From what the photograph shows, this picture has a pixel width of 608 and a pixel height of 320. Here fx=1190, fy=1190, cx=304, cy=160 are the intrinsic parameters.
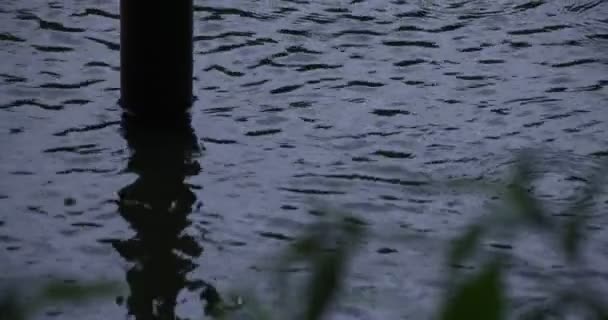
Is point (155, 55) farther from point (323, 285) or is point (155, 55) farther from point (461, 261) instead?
point (323, 285)

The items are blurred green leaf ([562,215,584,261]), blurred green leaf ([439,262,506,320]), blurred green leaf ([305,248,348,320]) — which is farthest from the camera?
blurred green leaf ([562,215,584,261])

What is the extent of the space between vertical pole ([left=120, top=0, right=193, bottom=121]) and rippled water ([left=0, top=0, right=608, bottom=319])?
0.16 metres

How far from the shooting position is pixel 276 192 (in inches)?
196

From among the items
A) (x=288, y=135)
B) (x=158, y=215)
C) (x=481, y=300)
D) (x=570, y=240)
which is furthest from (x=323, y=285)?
(x=288, y=135)

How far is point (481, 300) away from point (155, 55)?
4512mm

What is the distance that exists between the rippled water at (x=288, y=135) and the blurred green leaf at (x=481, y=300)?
2889 mm

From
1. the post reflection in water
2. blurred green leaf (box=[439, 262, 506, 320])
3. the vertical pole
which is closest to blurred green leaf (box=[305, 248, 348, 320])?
blurred green leaf (box=[439, 262, 506, 320])

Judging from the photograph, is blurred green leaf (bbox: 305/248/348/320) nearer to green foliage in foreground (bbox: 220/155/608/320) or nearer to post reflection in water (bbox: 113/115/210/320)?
green foliage in foreground (bbox: 220/155/608/320)

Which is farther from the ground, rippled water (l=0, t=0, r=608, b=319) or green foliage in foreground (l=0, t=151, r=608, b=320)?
green foliage in foreground (l=0, t=151, r=608, b=320)

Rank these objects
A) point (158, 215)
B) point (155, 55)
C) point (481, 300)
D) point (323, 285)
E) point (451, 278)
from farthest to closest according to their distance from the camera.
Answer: point (155, 55) < point (158, 215) < point (451, 278) < point (323, 285) < point (481, 300)

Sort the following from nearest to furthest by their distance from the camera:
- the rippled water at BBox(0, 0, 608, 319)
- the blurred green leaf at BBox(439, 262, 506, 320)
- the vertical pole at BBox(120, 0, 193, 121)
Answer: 1. the blurred green leaf at BBox(439, 262, 506, 320)
2. the rippled water at BBox(0, 0, 608, 319)
3. the vertical pole at BBox(120, 0, 193, 121)

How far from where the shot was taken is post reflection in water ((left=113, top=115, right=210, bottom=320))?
417 cm

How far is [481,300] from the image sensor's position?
1146 mm

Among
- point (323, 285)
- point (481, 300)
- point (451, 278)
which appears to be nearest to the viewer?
point (481, 300)
